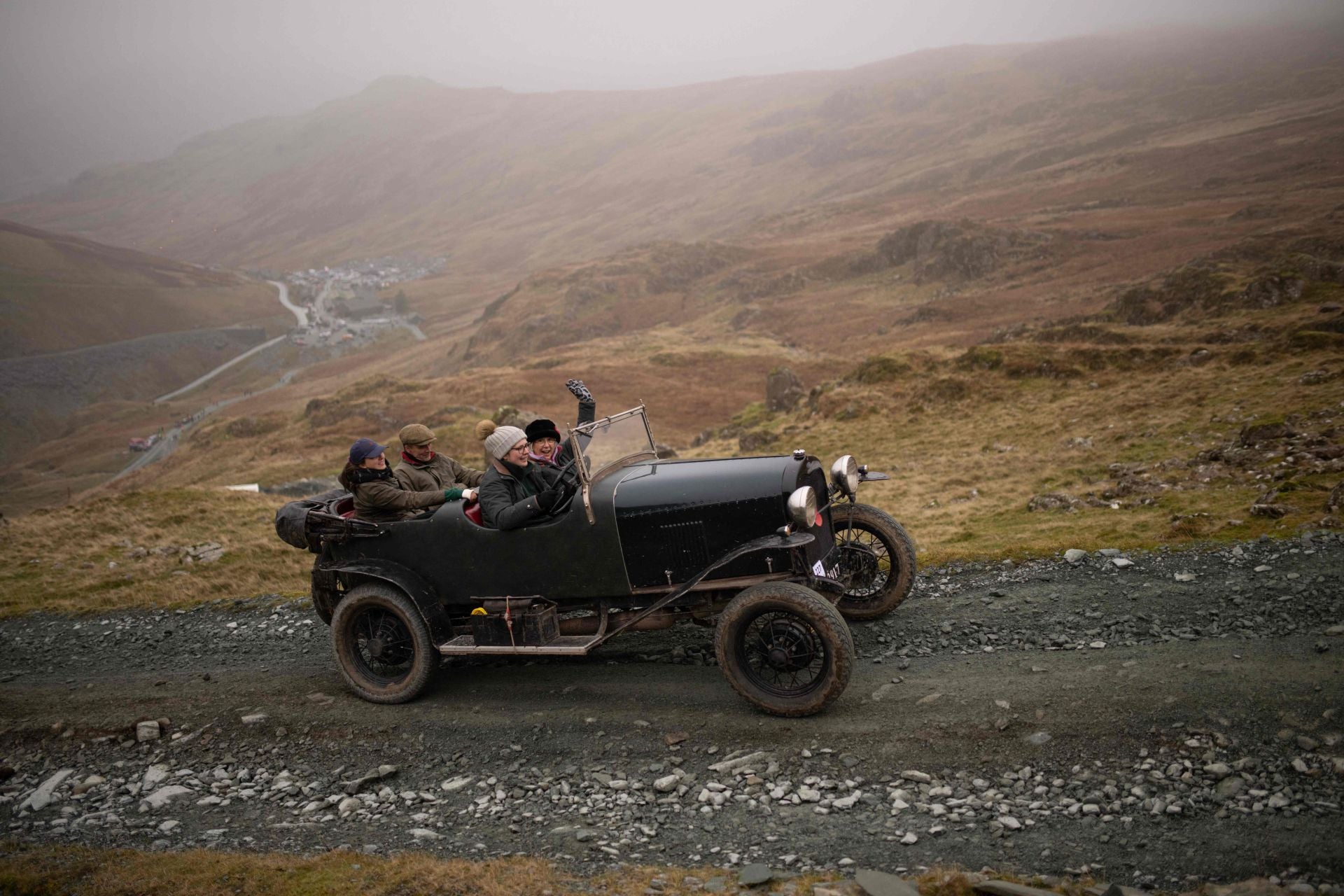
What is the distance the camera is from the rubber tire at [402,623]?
7.11 meters

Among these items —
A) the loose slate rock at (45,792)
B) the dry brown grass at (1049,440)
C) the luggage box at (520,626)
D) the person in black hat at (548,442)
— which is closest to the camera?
the loose slate rock at (45,792)

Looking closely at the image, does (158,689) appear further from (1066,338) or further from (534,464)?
(1066,338)

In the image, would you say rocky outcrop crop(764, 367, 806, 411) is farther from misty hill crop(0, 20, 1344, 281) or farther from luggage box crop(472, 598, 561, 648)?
misty hill crop(0, 20, 1344, 281)

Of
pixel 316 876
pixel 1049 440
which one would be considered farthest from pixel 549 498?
pixel 1049 440

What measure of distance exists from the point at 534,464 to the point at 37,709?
5885mm

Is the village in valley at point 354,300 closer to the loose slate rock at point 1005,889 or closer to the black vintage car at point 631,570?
the black vintage car at point 631,570

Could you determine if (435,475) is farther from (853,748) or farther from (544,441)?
(853,748)

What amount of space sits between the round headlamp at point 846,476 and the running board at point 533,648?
8.54ft

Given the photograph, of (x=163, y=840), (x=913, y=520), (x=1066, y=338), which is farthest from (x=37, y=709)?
(x=1066, y=338)

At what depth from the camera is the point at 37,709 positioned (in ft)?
25.8

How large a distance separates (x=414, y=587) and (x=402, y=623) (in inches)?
20.0

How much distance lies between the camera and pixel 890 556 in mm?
7559

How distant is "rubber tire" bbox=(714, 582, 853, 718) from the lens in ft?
18.8

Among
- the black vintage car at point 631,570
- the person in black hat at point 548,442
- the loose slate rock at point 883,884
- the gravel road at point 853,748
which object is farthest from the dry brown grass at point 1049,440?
the loose slate rock at point 883,884
